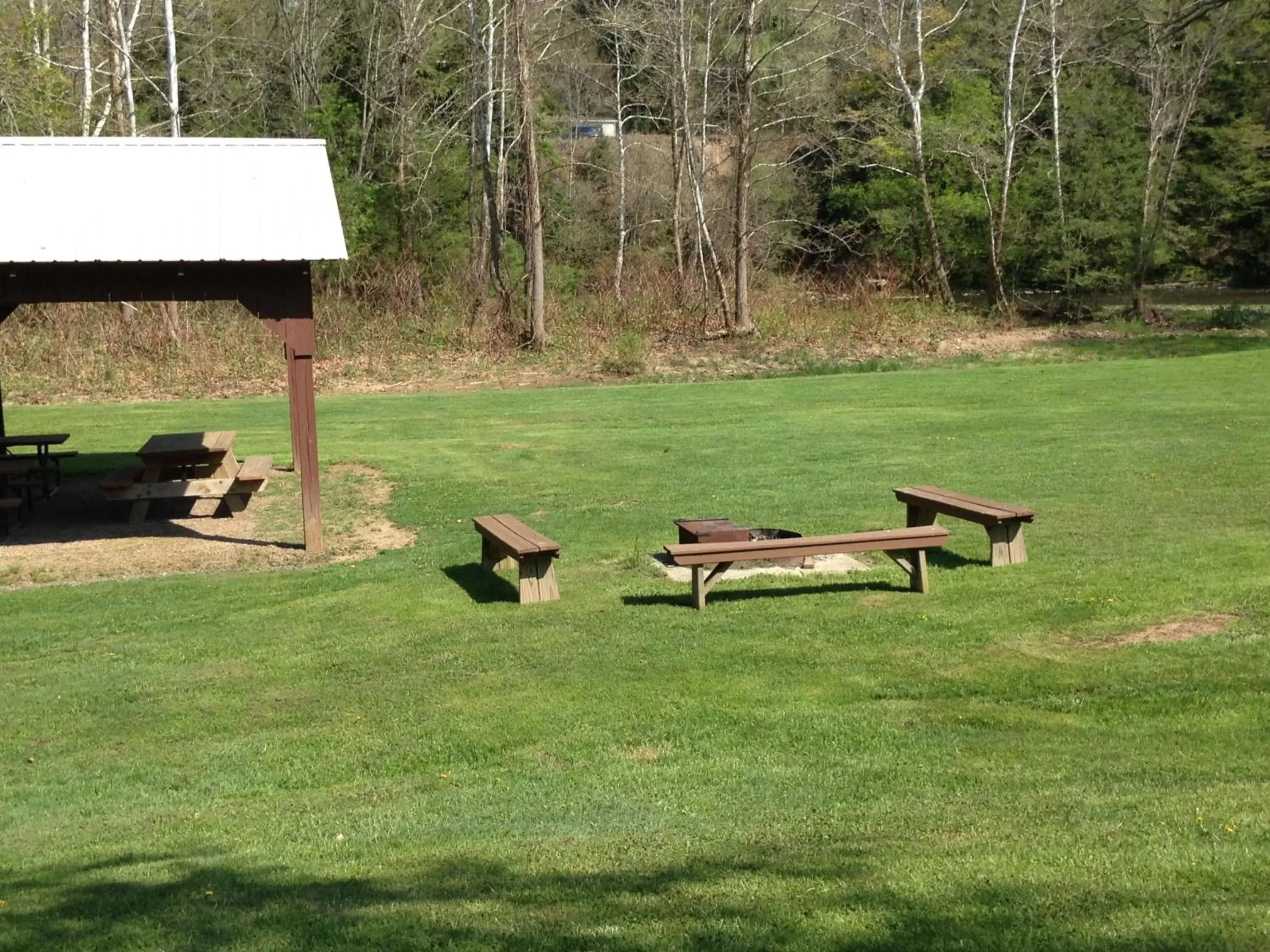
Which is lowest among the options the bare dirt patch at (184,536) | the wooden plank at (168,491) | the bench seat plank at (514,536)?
the bare dirt patch at (184,536)

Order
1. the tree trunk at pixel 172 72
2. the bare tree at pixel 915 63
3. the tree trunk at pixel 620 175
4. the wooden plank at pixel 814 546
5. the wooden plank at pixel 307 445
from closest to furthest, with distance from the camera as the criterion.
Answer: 1. the wooden plank at pixel 814 546
2. the wooden plank at pixel 307 445
3. the tree trunk at pixel 172 72
4. the bare tree at pixel 915 63
5. the tree trunk at pixel 620 175

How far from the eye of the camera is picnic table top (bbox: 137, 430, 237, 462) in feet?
47.0

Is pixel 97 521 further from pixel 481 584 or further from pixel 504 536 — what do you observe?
pixel 504 536

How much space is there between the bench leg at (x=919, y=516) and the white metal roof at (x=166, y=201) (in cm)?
529

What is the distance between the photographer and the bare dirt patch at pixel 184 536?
1221cm

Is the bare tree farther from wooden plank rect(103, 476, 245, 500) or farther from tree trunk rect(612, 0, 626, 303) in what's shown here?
wooden plank rect(103, 476, 245, 500)

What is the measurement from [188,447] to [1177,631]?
404 inches

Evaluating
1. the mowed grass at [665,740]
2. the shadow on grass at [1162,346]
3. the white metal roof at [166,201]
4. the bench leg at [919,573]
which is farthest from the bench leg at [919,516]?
the shadow on grass at [1162,346]

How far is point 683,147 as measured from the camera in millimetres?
40406

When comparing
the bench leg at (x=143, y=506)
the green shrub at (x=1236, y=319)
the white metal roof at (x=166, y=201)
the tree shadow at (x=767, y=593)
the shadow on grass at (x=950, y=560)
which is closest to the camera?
the tree shadow at (x=767, y=593)

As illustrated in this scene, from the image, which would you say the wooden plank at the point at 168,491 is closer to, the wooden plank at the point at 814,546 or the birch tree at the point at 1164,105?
the wooden plank at the point at 814,546

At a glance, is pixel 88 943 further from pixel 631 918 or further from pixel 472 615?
pixel 472 615

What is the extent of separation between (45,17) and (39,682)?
859 inches

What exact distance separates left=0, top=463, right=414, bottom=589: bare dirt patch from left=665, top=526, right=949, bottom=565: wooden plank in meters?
3.92
